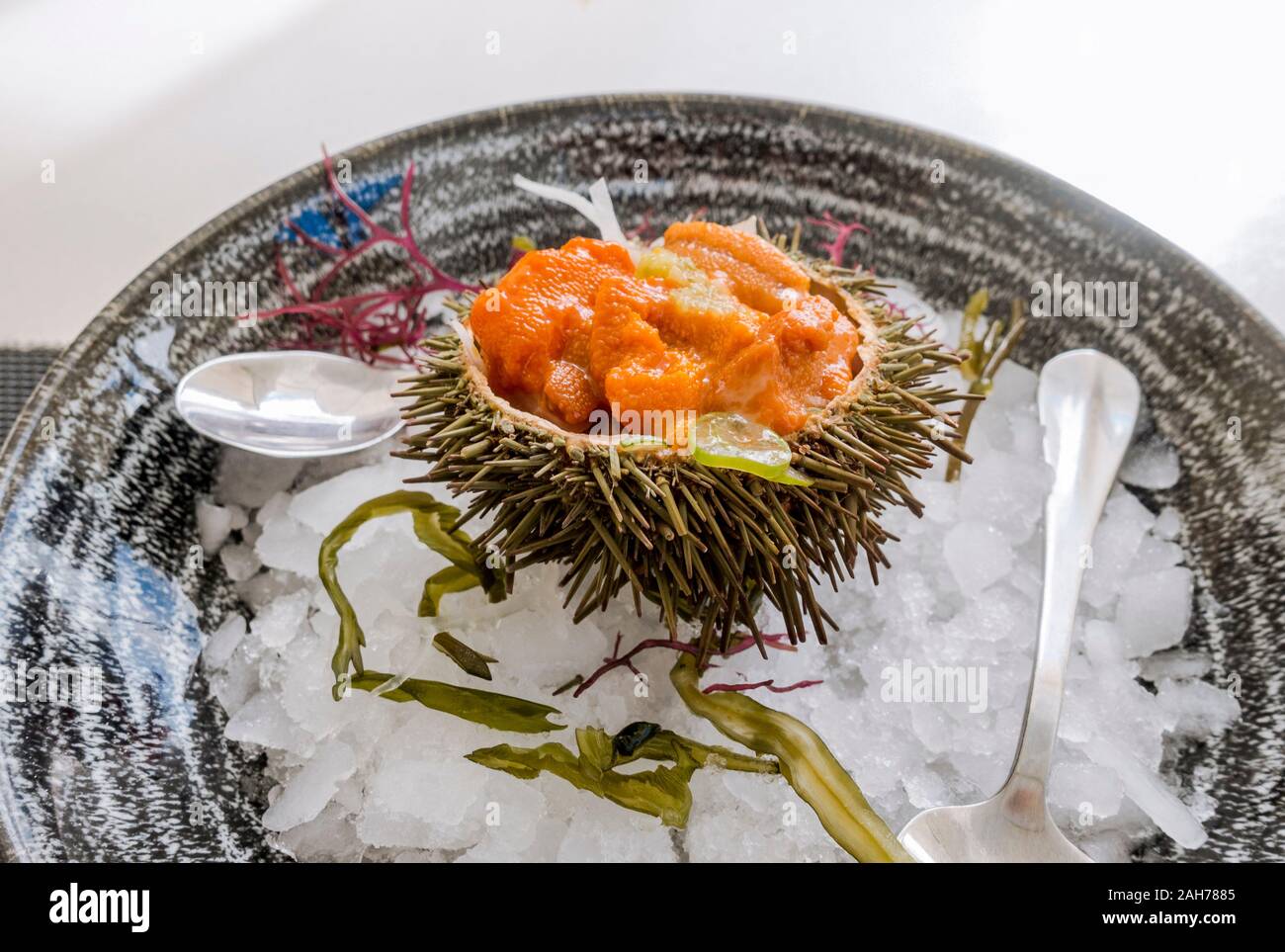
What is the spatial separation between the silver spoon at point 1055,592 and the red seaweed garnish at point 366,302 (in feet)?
3.09

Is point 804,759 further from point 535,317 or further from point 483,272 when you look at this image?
point 483,272

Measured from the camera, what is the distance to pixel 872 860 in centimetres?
100

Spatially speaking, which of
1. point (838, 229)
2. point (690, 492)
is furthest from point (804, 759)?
point (838, 229)

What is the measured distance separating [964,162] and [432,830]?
4.15 feet

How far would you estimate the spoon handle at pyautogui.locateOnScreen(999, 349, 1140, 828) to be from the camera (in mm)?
1107

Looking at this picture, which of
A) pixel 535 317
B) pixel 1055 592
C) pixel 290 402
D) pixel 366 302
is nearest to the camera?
pixel 535 317

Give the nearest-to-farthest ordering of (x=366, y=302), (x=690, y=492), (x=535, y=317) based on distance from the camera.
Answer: (x=690, y=492) < (x=535, y=317) < (x=366, y=302)

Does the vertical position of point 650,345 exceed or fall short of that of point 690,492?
it exceeds it

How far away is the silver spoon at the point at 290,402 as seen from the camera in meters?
1.37

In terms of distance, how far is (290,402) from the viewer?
142cm

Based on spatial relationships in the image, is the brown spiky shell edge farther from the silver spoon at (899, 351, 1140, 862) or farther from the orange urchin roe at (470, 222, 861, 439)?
the silver spoon at (899, 351, 1140, 862)

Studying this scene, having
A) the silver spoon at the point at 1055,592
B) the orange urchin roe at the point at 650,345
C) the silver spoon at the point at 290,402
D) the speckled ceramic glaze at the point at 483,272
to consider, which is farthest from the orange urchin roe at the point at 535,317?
the silver spoon at the point at 1055,592

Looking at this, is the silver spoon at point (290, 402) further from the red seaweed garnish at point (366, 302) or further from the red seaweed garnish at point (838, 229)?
the red seaweed garnish at point (838, 229)

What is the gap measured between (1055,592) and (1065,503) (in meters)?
0.15
